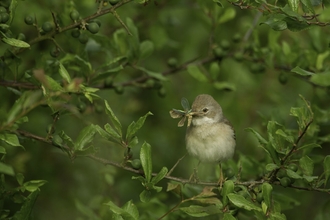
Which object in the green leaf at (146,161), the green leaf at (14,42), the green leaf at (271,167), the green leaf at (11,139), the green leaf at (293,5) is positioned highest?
the green leaf at (293,5)

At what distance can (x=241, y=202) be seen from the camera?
3586mm

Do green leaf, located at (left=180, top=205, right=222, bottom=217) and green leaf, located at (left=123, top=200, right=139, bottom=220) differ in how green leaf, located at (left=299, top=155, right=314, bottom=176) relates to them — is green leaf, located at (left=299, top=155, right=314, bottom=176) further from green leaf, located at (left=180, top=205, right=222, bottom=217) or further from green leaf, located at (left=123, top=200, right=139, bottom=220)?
green leaf, located at (left=123, top=200, right=139, bottom=220)

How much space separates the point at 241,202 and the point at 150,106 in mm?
3877

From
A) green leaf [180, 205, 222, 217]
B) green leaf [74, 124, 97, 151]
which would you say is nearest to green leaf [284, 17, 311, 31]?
green leaf [180, 205, 222, 217]

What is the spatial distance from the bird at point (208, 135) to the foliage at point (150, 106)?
0.21 metres

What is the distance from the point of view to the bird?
5074 millimetres

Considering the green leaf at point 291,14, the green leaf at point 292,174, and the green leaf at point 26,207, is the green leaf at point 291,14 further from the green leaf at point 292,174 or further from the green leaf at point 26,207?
the green leaf at point 26,207

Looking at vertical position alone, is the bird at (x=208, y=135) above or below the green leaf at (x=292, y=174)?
below

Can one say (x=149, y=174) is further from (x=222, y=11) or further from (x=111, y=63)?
(x=222, y=11)

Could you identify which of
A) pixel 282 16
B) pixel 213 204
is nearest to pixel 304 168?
pixel 213 204

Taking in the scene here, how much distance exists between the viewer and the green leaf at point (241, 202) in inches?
141

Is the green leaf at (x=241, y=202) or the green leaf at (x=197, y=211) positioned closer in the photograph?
the green leaf at (x=241, y=202)

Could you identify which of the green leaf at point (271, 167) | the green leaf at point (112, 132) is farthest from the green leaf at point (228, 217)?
the green leaf at point (112, 132)

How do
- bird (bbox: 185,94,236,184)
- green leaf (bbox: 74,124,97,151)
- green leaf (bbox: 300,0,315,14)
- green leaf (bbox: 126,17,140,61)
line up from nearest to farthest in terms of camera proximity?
1. green leaf (bbox: 300,0,315,14)
2. green leaf (bbox: 74,124,97,151)
3. green leaf (bbox: 126,17,140,61)
4. bird (bbox: 185,94,236,184)
